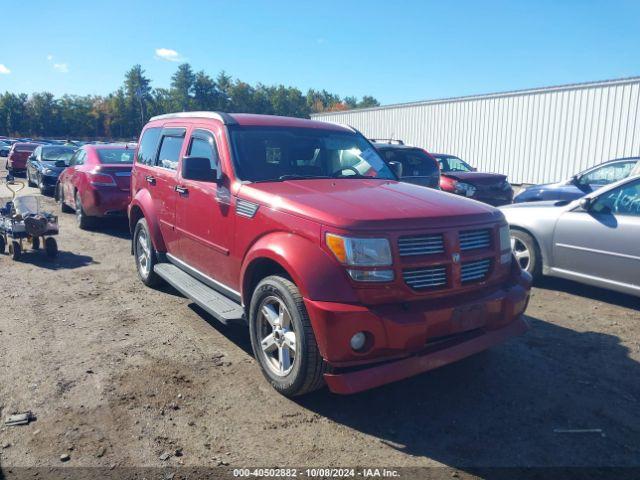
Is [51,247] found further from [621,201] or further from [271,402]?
[621,201]

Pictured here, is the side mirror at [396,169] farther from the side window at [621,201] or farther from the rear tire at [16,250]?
the rear tire at [16,250]

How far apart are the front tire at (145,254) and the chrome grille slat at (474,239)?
3.81 metres

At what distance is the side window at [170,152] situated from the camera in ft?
18.7

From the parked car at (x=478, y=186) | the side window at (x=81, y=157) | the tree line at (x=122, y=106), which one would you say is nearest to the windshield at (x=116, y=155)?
the side window at (x=81, y=157)

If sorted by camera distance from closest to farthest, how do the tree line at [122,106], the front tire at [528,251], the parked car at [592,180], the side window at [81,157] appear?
the front tire at [528,251], the parked car at [592,180], the side window at [81,157], the tree line at [122,106]

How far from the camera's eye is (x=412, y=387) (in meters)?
4.05

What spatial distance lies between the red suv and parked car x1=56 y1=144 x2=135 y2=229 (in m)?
5.06

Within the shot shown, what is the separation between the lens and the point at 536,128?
2288 centimetres

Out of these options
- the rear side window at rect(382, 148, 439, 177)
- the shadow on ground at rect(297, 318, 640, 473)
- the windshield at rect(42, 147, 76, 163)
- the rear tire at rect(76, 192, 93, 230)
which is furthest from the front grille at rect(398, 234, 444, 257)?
the windshield at rect(42, 147, 76, 163)

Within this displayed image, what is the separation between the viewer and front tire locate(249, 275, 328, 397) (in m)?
3.49

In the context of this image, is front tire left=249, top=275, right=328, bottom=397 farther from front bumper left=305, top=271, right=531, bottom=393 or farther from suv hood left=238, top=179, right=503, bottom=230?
suv hood left=238, top=179, right=503, bottom=230

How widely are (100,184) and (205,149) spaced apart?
5517 millimetres

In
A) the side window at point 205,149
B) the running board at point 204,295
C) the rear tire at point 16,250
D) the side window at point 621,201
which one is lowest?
the rear tire at point 16,250

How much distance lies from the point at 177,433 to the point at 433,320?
1796 millimetres
